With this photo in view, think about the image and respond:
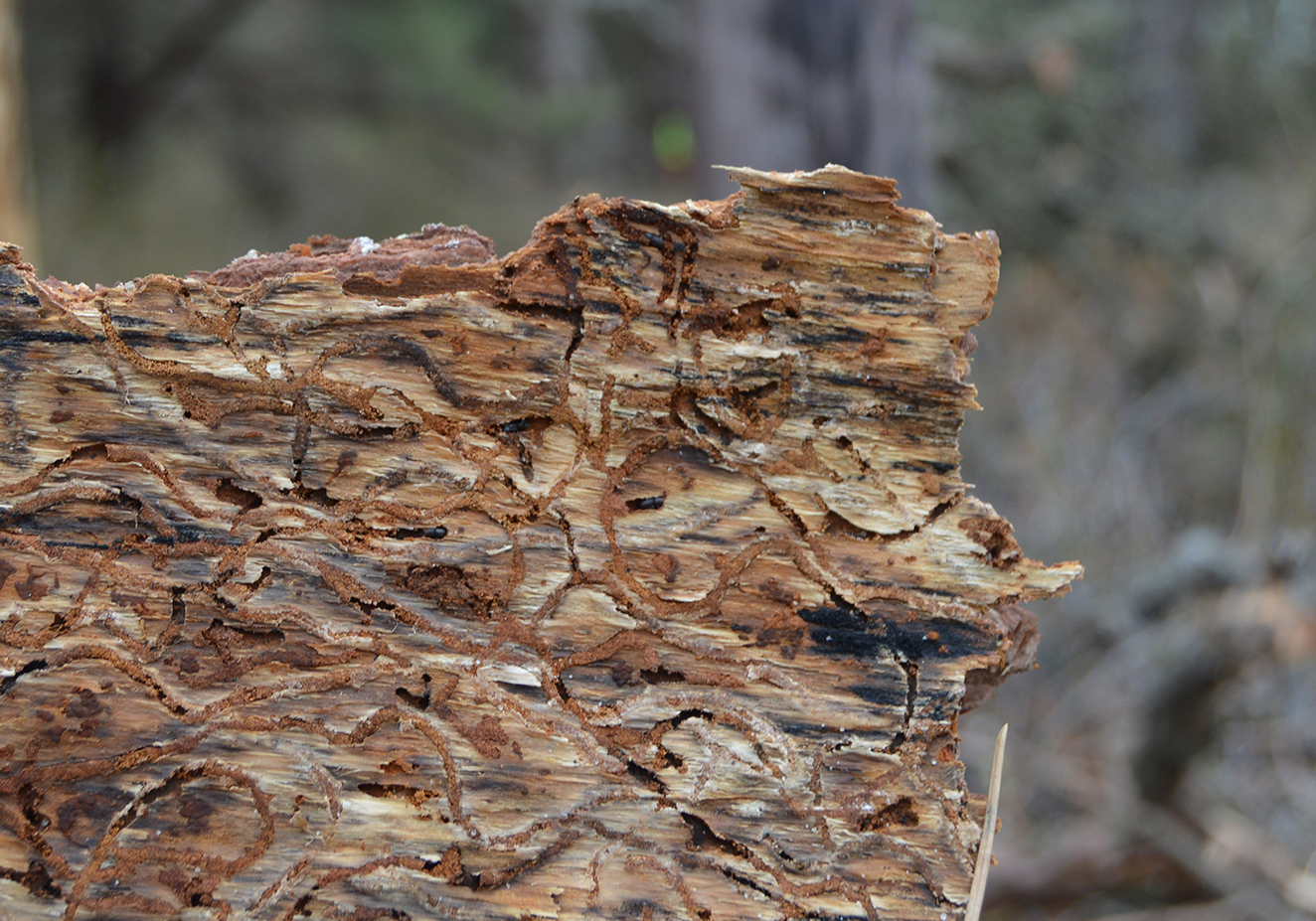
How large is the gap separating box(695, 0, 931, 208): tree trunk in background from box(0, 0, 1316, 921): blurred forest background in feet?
0.03

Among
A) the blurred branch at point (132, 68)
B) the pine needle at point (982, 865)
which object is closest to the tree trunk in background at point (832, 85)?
the pine needle at point (982, 865)

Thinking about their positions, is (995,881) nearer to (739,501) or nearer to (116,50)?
(739,501)

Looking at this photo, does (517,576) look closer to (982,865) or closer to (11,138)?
(982,865)

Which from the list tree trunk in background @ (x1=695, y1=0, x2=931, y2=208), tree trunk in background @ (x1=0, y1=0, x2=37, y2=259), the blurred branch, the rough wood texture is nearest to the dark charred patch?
the rough wood texture

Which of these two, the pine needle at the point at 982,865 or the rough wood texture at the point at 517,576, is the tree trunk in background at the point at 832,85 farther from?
the pine needle at the point at 982,865

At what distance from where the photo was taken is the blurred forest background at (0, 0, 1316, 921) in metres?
2.87

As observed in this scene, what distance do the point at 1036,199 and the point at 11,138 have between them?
17.2 ft

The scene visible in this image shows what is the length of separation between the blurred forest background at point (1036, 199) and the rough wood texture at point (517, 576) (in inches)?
79.7

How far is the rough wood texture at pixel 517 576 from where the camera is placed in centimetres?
94

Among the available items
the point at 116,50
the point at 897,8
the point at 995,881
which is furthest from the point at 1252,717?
the point at 116,50

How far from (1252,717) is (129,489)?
3.48 m

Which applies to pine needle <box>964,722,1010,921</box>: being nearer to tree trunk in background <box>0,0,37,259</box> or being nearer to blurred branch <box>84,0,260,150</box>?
tree trunk in background <box>0,0,37,259</box>

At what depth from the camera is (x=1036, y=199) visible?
569cm

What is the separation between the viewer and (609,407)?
0.98 m
